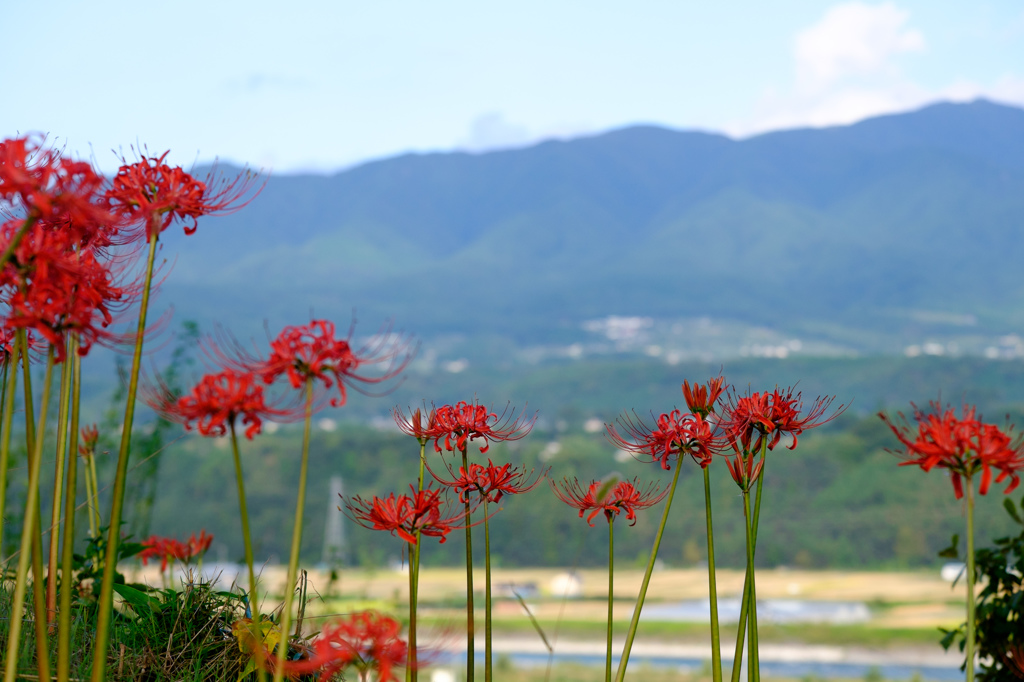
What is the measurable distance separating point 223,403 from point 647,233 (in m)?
113

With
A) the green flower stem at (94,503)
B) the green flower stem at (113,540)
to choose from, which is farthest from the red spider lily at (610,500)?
the green flower stem at (94,503)

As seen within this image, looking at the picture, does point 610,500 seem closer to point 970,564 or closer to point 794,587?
point 970,564

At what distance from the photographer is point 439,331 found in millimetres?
70125

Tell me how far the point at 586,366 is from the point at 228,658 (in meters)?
42.1

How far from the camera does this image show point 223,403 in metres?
1.07

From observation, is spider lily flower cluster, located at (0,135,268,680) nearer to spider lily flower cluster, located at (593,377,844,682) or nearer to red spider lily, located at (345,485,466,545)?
red spider lily, located at (345,485,466,545)

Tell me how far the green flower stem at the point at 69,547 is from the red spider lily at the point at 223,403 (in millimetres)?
252

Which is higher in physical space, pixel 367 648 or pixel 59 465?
pixel 59 465

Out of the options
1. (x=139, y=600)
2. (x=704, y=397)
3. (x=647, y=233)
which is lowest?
(x=139, y=600)

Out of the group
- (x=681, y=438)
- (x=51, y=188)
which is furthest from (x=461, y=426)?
(x=51, y=188)

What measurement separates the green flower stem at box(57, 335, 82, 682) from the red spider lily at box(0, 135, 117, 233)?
198 millimetres

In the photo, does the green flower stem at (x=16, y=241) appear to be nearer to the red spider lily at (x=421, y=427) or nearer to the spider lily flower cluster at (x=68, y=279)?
the spider lily flower cluster at (x=68, y=279)

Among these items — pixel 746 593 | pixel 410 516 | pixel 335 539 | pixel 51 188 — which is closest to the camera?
pixel 51 188

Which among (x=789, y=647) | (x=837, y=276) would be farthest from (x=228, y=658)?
(x=837, y=276)
